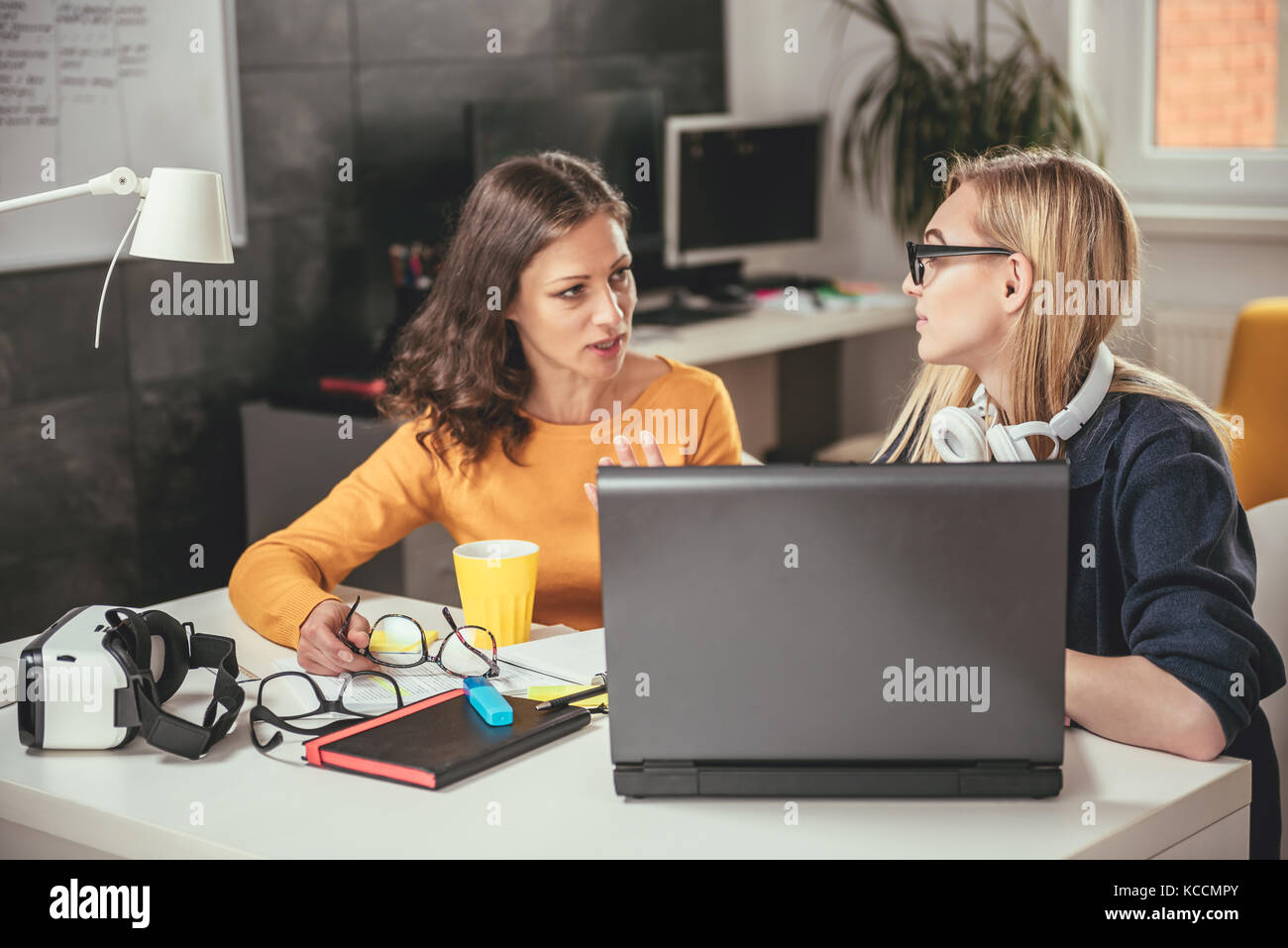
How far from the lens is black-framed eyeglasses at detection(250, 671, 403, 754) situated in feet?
4.48

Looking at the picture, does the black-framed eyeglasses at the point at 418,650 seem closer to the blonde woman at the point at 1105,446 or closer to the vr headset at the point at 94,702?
the vr headset at the point at 94,702

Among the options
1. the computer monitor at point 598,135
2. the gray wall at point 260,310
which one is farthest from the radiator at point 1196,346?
the gray wall at point 260,310

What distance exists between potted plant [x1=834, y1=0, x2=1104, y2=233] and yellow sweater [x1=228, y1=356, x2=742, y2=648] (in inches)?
78.8

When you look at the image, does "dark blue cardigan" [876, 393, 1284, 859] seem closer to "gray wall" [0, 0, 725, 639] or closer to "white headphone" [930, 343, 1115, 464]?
"white headphone" [930, 343, 1115, 464]

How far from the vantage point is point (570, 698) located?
141 centimetres

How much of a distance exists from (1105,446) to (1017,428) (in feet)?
0.29

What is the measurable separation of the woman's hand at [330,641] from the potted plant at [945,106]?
259 centimetres

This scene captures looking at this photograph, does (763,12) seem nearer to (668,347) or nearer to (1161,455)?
(668,347)

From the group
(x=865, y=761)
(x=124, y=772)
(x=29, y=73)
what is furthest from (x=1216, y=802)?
(x=29, y=73)

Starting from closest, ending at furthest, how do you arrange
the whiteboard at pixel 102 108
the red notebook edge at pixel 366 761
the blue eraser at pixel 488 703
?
the red notebook edge at pixel 366 761 < the blue eraser at pixel 488 703 < the whiteboard at pixel 102 108

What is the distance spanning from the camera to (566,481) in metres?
1.97

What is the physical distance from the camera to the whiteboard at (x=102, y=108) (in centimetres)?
286

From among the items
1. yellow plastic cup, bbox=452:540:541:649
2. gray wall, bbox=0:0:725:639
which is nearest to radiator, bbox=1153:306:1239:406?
gray wall, bbox=0:0:725:639

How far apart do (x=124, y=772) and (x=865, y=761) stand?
2.15ft
